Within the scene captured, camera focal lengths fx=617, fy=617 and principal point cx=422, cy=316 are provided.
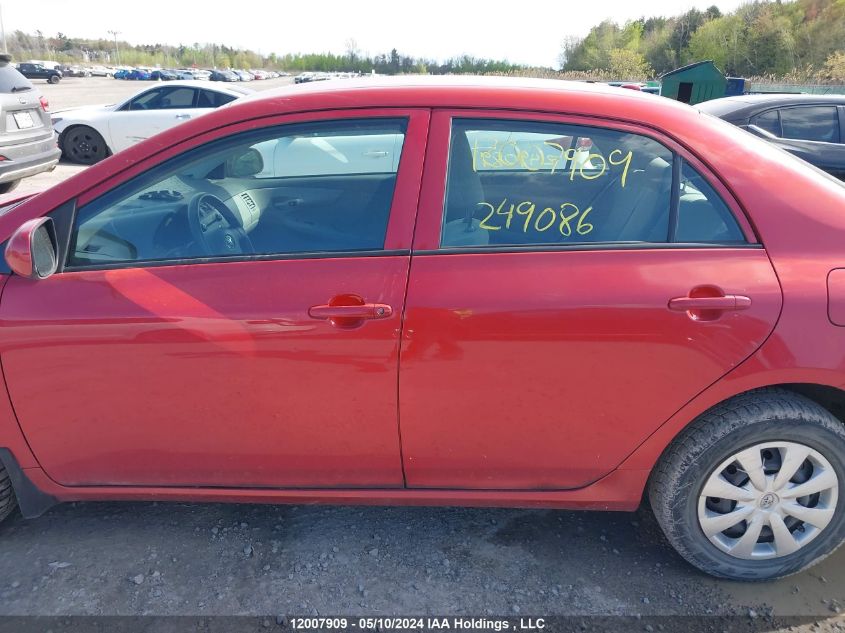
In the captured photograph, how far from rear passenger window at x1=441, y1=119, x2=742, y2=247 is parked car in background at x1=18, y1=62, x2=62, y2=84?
6213 cm

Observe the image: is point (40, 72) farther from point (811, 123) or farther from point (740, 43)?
point (811, 123)

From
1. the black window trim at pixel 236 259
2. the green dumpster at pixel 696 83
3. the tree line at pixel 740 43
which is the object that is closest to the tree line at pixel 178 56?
the tree line at pixel 740 43

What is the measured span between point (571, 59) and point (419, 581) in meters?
77.8

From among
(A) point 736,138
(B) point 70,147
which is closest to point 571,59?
(B) point 70,147

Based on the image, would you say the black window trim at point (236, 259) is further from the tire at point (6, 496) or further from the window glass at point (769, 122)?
the window glass at point (769, 122)

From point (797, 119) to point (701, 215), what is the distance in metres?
6.25

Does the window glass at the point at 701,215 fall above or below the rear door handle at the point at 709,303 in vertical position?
above

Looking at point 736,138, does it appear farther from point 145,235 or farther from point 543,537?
point 145,235

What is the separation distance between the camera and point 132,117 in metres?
10.3

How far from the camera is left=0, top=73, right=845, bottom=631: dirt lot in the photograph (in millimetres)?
2156

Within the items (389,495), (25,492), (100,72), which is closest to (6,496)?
(25,492)

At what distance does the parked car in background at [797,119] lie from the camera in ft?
22.4

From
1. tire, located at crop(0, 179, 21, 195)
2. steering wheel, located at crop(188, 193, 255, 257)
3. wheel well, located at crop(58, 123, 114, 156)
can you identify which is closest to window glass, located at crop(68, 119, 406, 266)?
steering wheel, located at crop(188, 193, 255, 257)

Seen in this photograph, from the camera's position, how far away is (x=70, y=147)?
10.7m
